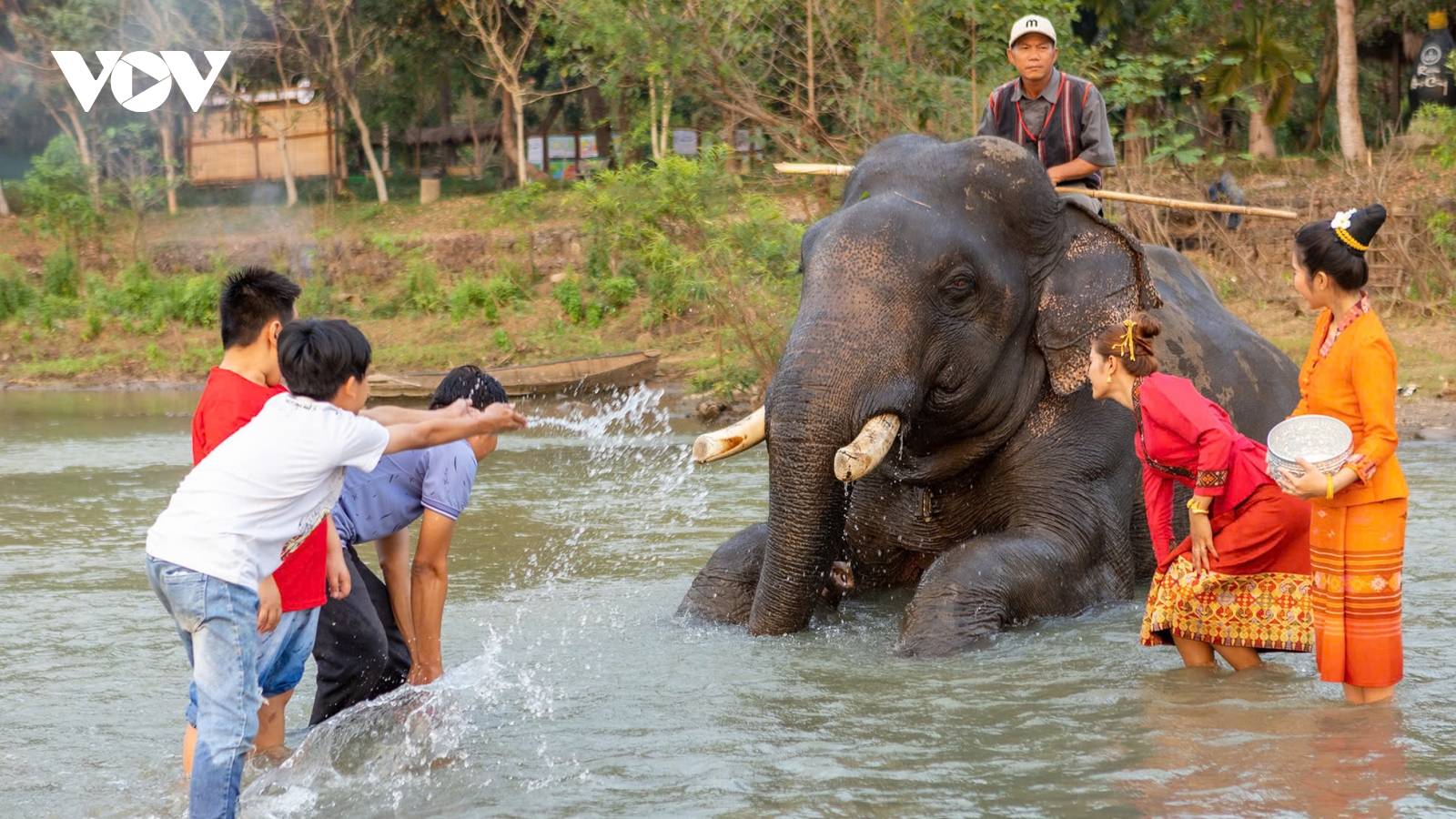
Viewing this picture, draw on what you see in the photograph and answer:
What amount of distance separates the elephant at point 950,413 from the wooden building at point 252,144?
26602mm

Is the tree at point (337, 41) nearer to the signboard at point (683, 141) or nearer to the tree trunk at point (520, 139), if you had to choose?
the tree trunk at point (520, 139)

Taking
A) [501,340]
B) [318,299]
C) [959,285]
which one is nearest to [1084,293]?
[959,285]

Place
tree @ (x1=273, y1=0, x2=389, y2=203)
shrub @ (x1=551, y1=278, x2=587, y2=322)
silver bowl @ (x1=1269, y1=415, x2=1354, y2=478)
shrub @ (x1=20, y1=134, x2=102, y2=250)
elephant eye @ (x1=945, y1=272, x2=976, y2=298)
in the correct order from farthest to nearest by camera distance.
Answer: shrub @ (x1=20, y1=134, x2=102, y2=250), tree @ (x1=273, y1=0, x2=389, y2=203), shrub @ (x1=551, y1=278, x2=587, y2=322), elephant eye @ (x1=945, y1=272, x2=976, y2=298), silver bowl @ (x1=1269, y1=415, x2=1354, y2=478)

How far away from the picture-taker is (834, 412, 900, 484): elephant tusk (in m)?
5.49

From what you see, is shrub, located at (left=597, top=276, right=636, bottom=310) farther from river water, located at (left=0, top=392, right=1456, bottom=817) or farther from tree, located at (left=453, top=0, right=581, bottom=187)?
river water, located at (left=0, top=392, right=1456, bottom=817)

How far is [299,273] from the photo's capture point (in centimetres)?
2662

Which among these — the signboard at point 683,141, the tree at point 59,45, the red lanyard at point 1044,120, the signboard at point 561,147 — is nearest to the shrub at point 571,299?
the signboard at point 683,141

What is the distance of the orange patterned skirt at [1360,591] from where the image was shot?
4.91 m

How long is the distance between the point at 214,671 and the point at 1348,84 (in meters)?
23.0

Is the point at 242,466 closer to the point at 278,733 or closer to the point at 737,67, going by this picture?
the point at 278,733

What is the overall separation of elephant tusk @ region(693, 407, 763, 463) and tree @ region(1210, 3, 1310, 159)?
2033 cm

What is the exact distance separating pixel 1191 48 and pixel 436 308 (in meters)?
12.9

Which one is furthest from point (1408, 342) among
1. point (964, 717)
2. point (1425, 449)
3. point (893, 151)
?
point (964, 717)

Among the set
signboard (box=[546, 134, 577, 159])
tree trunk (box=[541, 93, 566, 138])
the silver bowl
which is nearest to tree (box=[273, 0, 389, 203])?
tree trunk (box=[541, 93, 566, 138])
